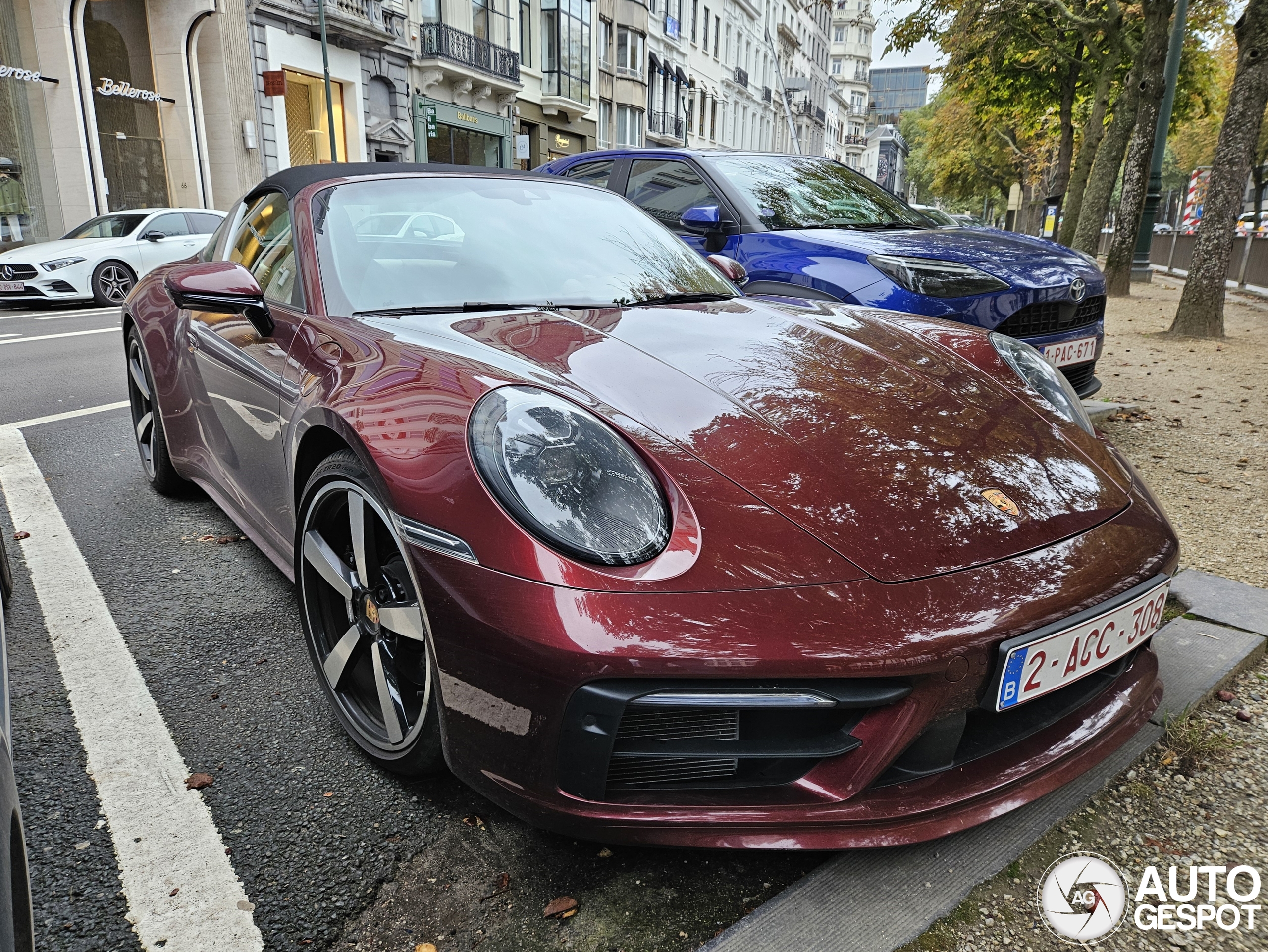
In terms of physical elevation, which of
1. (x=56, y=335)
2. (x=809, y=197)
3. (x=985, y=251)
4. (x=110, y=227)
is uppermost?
(x=809, y=197)

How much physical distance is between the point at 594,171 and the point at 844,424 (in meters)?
4.43

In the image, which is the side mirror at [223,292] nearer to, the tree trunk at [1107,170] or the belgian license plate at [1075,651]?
the belgian license plate at [1075,651]

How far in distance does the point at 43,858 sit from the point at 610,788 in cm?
107

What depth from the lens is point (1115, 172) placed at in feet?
54.6

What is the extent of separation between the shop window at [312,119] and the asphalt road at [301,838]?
2057cm

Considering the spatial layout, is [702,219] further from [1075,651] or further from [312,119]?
[312,119]

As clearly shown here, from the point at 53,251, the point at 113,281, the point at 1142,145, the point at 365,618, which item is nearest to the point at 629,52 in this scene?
the point at 1142,145

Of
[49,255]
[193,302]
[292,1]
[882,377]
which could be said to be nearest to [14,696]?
[193,302]

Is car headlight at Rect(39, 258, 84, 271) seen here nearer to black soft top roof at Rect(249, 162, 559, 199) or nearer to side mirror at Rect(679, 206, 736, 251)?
side mirror at Rect(679, 206, 736, 251)

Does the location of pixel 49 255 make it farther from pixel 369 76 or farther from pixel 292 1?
pixel 369 76

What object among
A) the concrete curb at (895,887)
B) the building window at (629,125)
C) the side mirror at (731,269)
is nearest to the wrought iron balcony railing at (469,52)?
the building window at (629,125)

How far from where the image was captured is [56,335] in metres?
8.49

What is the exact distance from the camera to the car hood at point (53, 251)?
1092 centimetres

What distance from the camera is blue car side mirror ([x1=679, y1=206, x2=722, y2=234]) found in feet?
14.5
